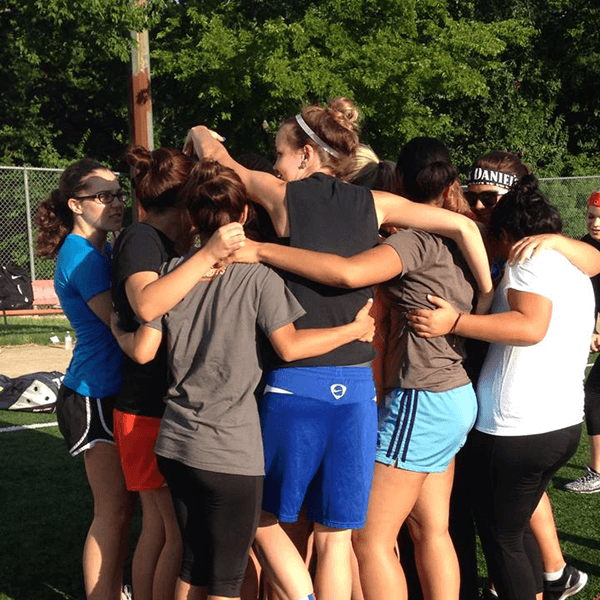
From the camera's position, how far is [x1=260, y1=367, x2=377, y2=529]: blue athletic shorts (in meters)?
2.93

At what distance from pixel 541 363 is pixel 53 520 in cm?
343

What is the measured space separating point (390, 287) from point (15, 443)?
4.90 meters

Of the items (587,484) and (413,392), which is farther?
(587,484)

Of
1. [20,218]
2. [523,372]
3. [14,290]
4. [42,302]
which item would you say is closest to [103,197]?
[523,372]

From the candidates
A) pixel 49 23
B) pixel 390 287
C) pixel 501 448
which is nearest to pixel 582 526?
pixel 501 448

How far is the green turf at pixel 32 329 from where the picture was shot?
13.1 m

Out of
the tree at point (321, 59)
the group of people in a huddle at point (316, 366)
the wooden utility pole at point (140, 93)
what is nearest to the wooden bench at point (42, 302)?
the wooden utility pole at point (140, 93)

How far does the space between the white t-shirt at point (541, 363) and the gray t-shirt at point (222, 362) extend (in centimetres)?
83

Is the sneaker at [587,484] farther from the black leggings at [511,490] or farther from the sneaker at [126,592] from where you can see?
the sneaker at [126,592]

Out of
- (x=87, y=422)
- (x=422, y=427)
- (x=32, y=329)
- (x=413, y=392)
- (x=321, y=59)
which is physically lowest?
(x=32, y=329)

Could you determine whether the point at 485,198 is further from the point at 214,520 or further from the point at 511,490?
the point at 214,520

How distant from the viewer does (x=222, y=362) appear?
284cm

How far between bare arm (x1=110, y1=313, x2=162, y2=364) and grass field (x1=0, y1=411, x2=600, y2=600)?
1.85 meters

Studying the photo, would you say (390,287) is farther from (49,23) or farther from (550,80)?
(550,80)
